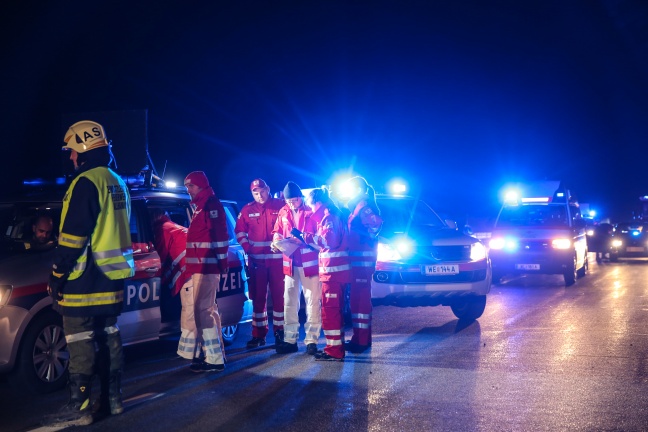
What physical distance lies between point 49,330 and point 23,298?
45 centimetres

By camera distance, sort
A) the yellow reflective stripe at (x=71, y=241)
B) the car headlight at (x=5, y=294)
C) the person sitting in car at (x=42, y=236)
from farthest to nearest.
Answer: the person sitting in car at (x=42, y=236) → the car headlight at (x=5, y=294) → the yellow reflective stripe at (x=71, y=241)

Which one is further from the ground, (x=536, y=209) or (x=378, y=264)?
(x=536, y=209)

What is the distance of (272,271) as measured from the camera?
8570mm

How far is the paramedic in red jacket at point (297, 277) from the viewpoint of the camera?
8094mm

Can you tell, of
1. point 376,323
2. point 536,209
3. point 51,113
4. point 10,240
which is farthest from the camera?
point 51,113

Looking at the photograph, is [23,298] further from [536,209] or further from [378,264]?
[536,209]

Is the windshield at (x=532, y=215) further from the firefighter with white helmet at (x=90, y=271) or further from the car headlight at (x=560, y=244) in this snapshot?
the firefighter with white helmet at (x=90, y=271)

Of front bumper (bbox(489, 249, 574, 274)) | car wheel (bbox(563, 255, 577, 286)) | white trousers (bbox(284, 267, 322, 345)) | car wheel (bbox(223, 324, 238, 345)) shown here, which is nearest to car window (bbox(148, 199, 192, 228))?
white trousers (bbox(284, 267, 322, 345))

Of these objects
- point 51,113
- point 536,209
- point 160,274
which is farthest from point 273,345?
point 51,113

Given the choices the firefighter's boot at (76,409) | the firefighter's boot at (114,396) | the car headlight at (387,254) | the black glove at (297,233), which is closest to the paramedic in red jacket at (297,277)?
the black glove at (297,233)

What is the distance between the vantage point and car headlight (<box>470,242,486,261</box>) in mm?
10194

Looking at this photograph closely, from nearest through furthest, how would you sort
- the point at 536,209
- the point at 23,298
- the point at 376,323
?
the point at 23,298
the point at 376,323
the point at 536,209

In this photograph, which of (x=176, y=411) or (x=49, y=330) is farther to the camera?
(x=49, y=330)

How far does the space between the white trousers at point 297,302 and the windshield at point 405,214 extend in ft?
8.50
